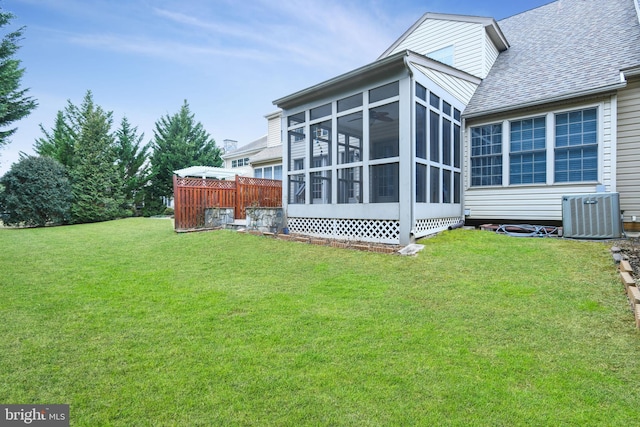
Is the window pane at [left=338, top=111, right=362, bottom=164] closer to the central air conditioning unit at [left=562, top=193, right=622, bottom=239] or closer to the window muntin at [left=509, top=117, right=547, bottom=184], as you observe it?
the window muntin at [left=509, top=117, right=547, bottom=184]

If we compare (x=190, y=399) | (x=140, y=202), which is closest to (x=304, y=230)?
(x=190, y=399)

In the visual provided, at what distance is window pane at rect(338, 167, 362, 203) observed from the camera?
7566mm

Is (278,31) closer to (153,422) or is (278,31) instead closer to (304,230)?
(304,230)

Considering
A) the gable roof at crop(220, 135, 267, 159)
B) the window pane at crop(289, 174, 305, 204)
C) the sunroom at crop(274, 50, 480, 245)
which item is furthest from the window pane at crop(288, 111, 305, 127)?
the gable roof at crop(220, 135, 267, 159)

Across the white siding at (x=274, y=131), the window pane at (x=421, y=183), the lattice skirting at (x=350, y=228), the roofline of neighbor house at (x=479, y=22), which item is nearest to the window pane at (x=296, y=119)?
the lattice skirting at (x=350, y=228)

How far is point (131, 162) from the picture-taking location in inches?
869

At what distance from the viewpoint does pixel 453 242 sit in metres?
6.82

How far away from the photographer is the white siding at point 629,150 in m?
7.11

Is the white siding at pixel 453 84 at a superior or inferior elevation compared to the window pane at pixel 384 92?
superior

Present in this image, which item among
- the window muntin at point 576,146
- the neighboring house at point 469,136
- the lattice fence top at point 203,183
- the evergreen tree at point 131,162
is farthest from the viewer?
the evergreen tree at point 131,162

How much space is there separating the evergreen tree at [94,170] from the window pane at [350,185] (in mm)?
15909

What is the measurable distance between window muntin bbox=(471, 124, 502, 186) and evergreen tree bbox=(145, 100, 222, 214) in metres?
20.5

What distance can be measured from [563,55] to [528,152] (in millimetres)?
3397

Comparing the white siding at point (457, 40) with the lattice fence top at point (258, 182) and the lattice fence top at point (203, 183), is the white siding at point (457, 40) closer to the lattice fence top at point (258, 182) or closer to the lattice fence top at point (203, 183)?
the lattice fence top at point (258, 182)
